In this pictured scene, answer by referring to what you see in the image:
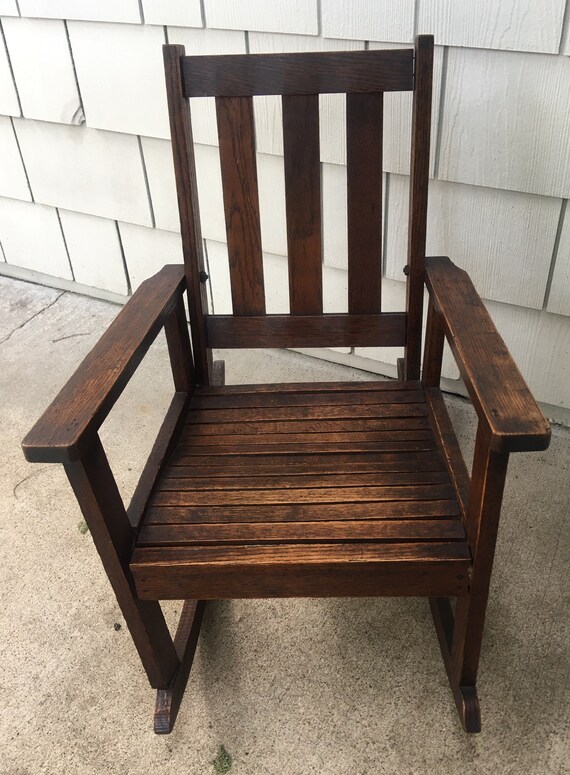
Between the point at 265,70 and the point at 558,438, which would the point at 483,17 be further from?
the point at 558,438

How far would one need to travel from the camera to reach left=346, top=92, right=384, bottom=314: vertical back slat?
125 cm

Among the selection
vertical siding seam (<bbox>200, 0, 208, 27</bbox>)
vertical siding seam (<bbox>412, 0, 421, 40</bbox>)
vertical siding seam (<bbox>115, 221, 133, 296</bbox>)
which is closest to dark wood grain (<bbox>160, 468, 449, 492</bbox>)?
vertical siding seam (<bbox>412, 0, 421, 40</bbox>)

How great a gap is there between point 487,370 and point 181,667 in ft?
2.60

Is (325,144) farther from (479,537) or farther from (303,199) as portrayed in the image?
(479,537)

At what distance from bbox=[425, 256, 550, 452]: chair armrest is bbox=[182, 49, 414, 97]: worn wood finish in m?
0.38

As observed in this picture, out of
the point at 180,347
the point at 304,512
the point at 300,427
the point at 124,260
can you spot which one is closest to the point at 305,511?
the point at 304,512

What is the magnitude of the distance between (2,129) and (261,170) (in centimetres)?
108

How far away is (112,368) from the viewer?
101 cm

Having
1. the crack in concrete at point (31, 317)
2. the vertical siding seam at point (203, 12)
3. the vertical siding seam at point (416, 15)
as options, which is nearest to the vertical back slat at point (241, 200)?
the vertical siding seam at point (416, 15)

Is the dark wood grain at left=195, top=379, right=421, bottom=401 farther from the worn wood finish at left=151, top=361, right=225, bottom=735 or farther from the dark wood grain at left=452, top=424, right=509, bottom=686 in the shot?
the dark wood grain at left=452, top=424, right=509, bottom=686

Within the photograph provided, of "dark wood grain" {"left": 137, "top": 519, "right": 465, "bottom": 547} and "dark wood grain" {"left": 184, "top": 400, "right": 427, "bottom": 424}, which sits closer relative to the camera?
"dark wood grain" {"left": 137, "top": 519, "right": 465, "bottom": 547}

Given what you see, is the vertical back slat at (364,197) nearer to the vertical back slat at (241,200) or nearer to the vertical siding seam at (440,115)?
the vertical back slat at (241,200)

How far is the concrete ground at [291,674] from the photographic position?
1163 millimetres

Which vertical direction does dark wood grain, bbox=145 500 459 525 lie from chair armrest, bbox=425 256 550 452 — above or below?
below
